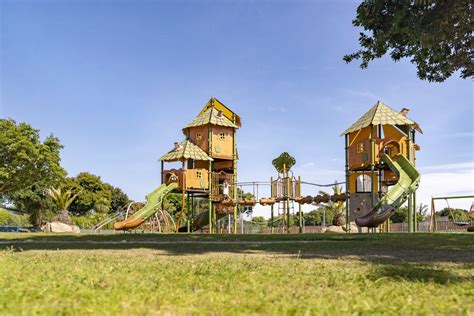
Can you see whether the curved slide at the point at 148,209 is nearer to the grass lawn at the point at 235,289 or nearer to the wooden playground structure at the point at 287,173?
the wooden playground structure at the point at 287,173

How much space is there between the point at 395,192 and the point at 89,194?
164 ft

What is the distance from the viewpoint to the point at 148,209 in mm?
26250

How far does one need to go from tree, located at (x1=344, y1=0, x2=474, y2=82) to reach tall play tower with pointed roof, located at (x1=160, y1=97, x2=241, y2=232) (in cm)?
1718

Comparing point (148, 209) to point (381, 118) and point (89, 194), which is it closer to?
point (381, 118)

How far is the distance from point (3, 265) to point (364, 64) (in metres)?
10.9

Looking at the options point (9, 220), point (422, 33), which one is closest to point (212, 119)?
point (422, 33)

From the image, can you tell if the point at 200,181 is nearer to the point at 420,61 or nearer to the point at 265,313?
the point at 420,61

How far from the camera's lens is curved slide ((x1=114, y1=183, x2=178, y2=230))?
25.2m

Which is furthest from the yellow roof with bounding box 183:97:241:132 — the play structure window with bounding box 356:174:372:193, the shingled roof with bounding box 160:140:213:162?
the play structure window with bounding box 356:174:372:193

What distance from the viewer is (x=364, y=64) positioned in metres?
13.4

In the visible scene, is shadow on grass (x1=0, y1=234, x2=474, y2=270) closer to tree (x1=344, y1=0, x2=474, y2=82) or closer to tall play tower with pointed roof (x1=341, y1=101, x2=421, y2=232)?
tree (x1=344, y1=0, x2=474, y2=82)

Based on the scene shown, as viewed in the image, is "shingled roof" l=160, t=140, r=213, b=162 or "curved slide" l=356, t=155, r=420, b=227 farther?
"shingled roof" l=160, t=140, r=213, b=162

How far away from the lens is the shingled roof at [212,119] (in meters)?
31.2

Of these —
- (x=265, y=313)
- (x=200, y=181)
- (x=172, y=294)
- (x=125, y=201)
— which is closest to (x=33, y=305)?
(x=172, y=294)
